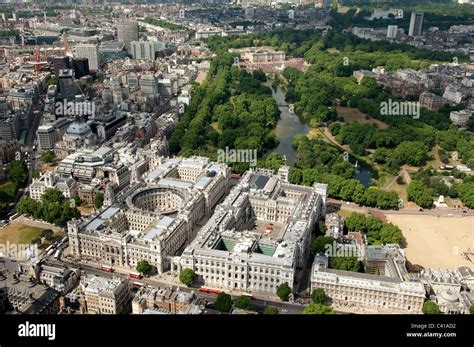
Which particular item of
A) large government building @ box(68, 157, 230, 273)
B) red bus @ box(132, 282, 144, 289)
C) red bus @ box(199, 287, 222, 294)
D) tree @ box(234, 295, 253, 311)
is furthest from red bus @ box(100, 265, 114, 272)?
tree @ box(234, 295, 253, 311)

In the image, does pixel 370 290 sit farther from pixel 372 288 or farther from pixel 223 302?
pixel 223 302

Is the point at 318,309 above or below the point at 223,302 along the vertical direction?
above

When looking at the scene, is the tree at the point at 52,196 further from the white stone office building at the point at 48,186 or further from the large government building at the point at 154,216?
the large government building at the point at 154,216

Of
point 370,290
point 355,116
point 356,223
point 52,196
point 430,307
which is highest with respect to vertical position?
point 355,116

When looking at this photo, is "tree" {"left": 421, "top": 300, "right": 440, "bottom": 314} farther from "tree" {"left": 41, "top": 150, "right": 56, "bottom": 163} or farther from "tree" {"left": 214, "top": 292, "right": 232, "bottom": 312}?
"tree" {"left": 41, "top": 150, "right": 56, "bottom": 163}

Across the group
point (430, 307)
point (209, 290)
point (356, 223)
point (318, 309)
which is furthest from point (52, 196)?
point (430, 307)
